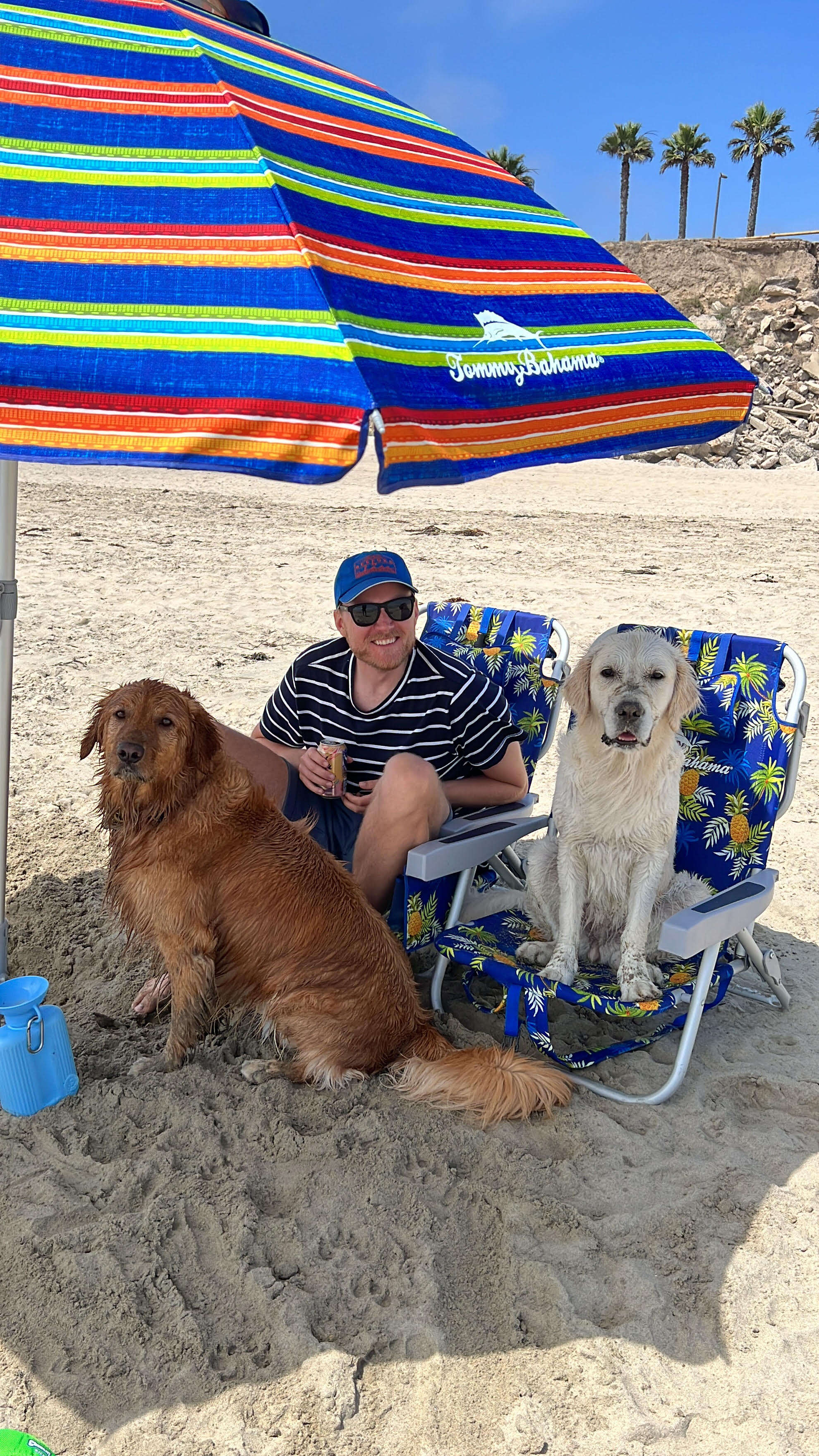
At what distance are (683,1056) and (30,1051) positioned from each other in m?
1.93

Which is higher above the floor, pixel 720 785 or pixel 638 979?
pixel 720 785

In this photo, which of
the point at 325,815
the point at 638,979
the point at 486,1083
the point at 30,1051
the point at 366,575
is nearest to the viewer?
the point at 30,1051

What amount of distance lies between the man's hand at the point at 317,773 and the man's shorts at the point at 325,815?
0.15 meters

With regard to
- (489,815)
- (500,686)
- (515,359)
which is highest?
(515,359)

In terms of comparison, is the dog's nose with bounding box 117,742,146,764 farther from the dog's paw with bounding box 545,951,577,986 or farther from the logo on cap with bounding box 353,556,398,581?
the dog's paw with bounding box 545,951,577,986

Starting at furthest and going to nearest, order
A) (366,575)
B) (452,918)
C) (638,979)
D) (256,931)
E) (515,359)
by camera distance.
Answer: (452,918)
(366,575)
(638,979)
(256,931)
(515,359)

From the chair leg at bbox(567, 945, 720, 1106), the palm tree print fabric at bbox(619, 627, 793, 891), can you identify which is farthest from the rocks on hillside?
the chair leg at bbox(567, 945, 720, 1106)

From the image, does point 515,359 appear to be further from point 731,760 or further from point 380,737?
point 731,760

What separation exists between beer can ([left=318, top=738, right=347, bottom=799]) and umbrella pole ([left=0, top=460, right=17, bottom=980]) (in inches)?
42.7

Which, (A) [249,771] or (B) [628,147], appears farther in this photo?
(B) [628,147]

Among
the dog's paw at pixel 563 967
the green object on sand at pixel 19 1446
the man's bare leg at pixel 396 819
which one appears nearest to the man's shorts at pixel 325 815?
the man's bare leg at pixel 396 819

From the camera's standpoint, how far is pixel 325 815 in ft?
13.1

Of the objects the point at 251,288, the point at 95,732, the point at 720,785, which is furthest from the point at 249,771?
the point at 251,288

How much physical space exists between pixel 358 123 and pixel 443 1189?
2.81m
